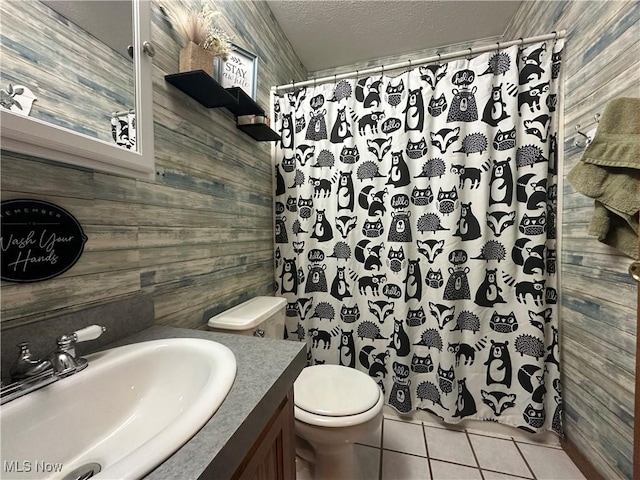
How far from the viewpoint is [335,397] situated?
109 centimetres

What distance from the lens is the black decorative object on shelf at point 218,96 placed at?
2.96ft

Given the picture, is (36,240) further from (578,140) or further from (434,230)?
(578,140)

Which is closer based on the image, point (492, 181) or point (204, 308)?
point (204, 308)

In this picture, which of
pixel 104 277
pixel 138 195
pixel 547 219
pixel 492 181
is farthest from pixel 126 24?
pixel 547 219

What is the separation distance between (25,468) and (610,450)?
1.80 metres

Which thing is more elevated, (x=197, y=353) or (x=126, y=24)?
(x=126, y=24)

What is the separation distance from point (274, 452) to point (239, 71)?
140cm

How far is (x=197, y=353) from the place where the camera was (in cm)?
63

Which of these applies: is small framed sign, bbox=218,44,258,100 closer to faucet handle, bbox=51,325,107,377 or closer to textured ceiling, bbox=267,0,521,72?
textured ceiling, bbox=267,0,521,72

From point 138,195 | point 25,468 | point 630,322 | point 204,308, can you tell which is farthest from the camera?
point 204,308

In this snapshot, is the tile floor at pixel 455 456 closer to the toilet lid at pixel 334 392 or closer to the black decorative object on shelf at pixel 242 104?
the toilet lid at pixel 334 392

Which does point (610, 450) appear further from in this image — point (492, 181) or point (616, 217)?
point (492, 181)

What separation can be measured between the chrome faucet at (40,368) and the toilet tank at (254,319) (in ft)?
1.73

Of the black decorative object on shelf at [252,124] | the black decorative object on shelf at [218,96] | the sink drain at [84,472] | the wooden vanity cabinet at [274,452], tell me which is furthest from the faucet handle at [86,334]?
the black decorative object on shelf at [252,124]
